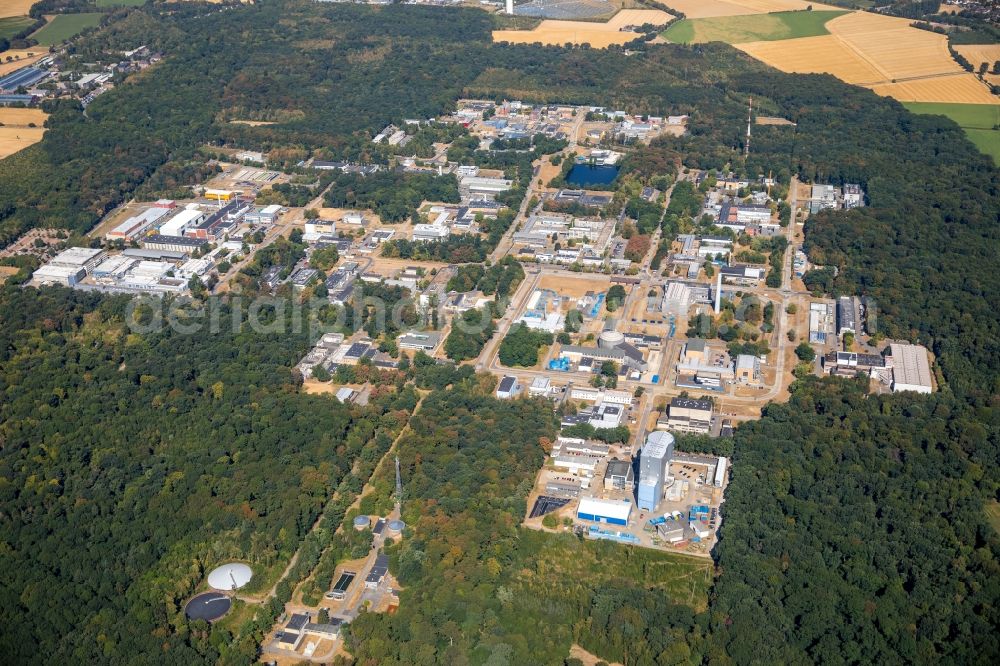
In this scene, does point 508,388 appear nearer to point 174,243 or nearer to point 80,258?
point 174,243

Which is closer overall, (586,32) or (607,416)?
(607,416)

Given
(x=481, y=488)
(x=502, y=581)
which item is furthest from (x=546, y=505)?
(x=502, y=581)

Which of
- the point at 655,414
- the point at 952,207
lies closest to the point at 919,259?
the point at 952,207

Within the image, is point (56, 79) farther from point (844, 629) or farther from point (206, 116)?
point (844, 629)

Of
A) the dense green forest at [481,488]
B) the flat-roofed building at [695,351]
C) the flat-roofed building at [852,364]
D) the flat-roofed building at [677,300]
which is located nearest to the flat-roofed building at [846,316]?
the dense green forest at [481,488]

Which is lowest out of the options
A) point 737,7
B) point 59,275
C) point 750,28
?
point 59,275

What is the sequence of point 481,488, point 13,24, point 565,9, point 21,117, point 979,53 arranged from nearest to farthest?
1. point 481,488
2. point 21,117
3. point 979,53
4. point 13,24
5. point 565,9
